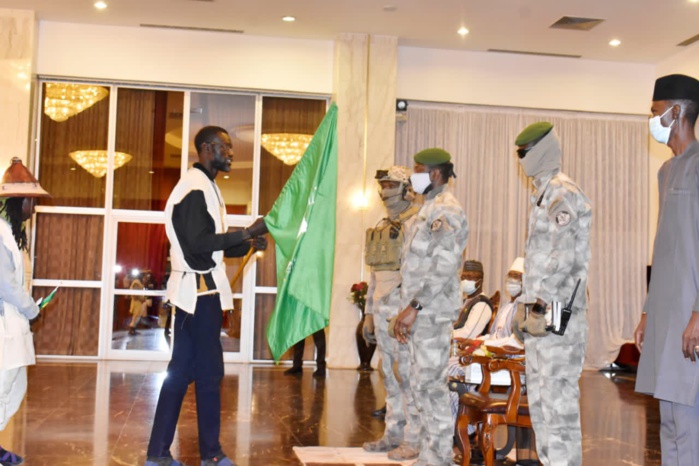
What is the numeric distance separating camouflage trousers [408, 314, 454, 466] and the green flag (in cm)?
69

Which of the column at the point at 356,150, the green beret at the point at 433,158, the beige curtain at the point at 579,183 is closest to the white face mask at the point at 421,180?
the green beret at the point at 433,158

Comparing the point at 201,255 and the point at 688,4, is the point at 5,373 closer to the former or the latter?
the point at 201,255

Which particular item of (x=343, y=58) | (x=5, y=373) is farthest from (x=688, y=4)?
(x=5, y=373)

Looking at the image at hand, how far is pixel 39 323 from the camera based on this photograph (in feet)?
37.6

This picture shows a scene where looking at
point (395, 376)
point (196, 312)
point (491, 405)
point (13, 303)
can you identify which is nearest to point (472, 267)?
point (395, 376)

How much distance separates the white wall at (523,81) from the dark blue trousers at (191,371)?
8084 millimetres

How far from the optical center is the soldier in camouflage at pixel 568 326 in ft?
12.2

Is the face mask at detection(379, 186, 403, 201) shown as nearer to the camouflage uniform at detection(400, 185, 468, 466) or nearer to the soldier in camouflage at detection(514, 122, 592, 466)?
the camouflage uniform at detection(400, 185, 468, 466)

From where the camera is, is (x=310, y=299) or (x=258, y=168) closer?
(x=310, y=299)

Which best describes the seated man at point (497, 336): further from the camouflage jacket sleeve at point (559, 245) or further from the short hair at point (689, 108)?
the short hair at point (689, 108)

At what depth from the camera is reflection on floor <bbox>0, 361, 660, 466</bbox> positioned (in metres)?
5.48

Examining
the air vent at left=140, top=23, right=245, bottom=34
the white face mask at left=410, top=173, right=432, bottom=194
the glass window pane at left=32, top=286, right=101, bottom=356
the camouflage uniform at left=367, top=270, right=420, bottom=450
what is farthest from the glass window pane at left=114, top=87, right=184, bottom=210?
the white face mask at left=410, top=173, right=432, bottom=194

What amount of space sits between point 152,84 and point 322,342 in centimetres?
460

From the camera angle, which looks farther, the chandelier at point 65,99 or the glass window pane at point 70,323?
the chandelier at point 65,99
